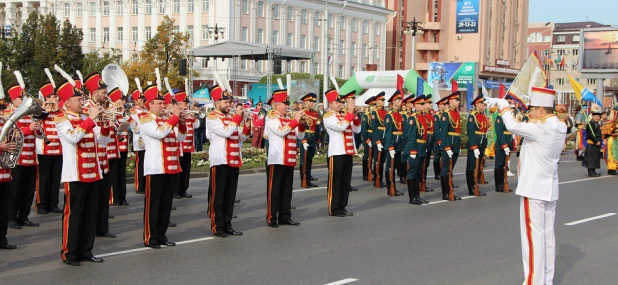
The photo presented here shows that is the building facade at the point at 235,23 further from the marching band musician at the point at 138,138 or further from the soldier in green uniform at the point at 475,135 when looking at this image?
the marching band musician at the point at 138,138

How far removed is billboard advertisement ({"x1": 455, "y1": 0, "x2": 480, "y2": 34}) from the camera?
8056cm

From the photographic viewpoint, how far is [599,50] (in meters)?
42.4

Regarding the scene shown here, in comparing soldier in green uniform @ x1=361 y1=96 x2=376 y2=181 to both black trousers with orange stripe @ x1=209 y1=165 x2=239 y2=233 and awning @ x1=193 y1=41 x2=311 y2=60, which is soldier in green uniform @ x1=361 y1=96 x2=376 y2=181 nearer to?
black trousers with orange stripe @ x1=209 y1=165 x2=239 y2=233

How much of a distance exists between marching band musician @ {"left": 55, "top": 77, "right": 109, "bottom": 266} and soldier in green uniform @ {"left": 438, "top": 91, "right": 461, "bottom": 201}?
25.3ft

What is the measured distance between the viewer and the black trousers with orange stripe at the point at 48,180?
12.1 m

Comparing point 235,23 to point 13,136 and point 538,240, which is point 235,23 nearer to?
point 13,136

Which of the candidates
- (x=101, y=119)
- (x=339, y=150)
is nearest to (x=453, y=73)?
(x=339, y=150)

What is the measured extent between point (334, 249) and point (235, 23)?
186 feet

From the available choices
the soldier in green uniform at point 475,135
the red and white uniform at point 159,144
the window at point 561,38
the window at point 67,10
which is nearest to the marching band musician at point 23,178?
the red and white uniform at point 159,144

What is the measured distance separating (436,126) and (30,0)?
68.0m

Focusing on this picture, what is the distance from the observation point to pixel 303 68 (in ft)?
248

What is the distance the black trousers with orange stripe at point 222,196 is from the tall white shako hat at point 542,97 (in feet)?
15.1

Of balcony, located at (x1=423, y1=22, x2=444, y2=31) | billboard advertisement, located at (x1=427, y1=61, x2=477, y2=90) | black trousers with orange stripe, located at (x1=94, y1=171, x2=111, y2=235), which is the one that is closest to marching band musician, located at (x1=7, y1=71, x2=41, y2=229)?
black trousers with orange stripe, located at (x1=94, y1=171, x2=111, y2=235)

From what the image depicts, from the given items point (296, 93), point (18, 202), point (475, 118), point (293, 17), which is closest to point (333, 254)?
point (18, 202)
